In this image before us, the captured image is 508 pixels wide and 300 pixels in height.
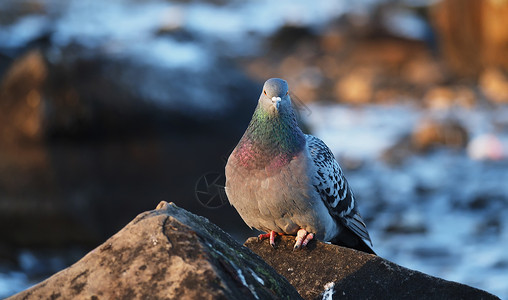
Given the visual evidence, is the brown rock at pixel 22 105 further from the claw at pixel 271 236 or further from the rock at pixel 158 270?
the rock at pixel 158 270

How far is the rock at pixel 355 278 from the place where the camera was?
3535 millimetres

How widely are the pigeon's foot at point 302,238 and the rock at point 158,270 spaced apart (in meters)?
1.01

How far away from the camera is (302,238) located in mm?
3955

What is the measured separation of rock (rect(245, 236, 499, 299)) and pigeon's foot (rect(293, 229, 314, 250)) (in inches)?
1.5

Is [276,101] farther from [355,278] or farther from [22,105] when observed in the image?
[22,105]

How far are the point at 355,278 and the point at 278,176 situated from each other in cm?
70

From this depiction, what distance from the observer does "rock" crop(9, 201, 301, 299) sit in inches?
104

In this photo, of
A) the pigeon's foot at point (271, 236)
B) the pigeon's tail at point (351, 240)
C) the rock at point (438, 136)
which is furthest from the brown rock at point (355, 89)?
the pigeon's foot at point (271, 236)

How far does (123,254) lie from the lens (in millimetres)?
2762

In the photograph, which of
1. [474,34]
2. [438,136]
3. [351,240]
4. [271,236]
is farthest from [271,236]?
[474,34]

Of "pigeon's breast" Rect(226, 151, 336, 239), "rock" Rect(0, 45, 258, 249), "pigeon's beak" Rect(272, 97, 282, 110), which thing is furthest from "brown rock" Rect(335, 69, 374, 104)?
"pigeon's beak" Rect(272, 97, 282, 110)

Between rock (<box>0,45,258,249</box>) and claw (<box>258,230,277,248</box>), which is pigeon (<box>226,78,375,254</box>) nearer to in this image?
claw (<box>258,230,277,248</box>)

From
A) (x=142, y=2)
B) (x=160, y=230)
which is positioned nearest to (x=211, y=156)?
(x=160, y=230)

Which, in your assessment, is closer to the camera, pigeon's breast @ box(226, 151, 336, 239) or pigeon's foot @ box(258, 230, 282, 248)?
pigeon's breast @ box(226, 151, 336, 239)
